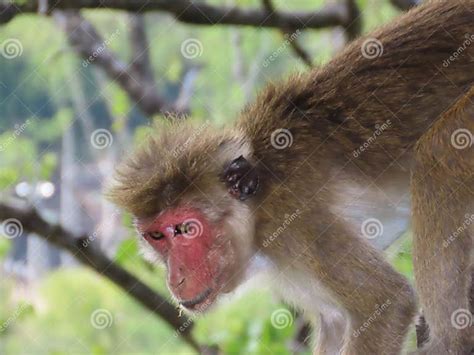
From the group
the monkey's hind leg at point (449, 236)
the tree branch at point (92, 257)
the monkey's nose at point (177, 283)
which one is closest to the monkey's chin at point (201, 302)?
the monkey's nose at point (177, 283)

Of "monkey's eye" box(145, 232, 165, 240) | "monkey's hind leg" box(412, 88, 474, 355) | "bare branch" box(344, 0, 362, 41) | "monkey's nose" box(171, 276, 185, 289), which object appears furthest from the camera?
"bare branch" box(344, 0, 362, 41)

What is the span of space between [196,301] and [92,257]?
1.44 metres

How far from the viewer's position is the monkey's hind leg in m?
5.10

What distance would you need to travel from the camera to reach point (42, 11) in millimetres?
6395

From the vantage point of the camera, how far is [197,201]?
5738 millimetres

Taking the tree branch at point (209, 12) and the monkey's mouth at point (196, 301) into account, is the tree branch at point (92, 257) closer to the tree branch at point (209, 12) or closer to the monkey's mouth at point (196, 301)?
the monkey's mouth at point (196, 301)

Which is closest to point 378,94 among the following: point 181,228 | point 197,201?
point 197,201

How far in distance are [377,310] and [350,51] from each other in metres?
1.77

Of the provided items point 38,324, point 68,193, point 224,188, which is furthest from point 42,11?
point 38,324

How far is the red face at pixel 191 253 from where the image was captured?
5477mm

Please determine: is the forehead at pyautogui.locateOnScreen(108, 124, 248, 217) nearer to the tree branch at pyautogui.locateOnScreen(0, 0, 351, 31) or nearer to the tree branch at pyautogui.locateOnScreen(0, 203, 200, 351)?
the tree branch at pyautogui.locateOnScreen(0, 203, 200, 351)

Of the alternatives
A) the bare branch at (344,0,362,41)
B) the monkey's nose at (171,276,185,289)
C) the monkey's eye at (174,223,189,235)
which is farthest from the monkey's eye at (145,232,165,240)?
the bare branch at (344,0,362,41)

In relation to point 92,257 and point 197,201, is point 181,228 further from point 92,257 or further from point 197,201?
point 92,257

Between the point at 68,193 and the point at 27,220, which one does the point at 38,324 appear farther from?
the point at 27,220
